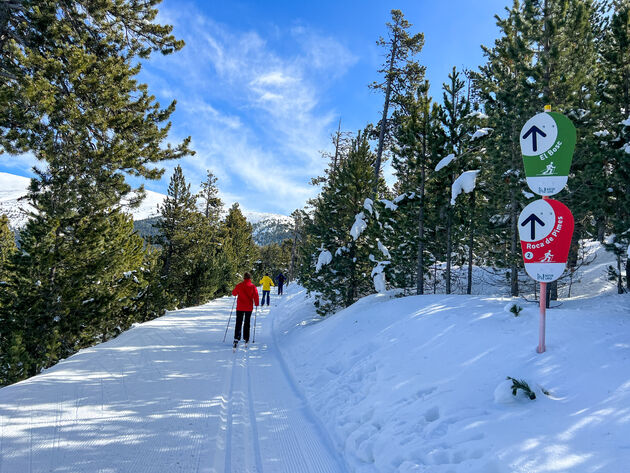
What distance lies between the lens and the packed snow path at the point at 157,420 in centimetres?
317

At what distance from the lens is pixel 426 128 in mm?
10359

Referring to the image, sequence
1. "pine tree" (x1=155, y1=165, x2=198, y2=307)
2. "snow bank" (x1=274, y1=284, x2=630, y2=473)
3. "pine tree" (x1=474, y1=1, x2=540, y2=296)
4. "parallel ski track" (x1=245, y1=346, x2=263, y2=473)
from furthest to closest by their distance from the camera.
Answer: "pine tree" (x1=155, y1=165, x2=198, y2=307) → "pine tree" (x1=474, y1=1, x2=540, y2=296) → "parallel ski track" (x1=245, y1=346, x2=263, y2=473) → "snow bank" (x1=274, y1=284, x2=630, y2=473)

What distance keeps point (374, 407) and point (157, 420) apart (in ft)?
9.26

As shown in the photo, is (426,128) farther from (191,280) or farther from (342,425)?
(191,280)

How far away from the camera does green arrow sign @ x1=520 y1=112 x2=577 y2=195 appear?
3.94 metres

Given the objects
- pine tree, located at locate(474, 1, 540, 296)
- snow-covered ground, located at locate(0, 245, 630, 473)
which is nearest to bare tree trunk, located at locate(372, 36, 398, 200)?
pine tree, located at locate(474, 1, 540, 296)

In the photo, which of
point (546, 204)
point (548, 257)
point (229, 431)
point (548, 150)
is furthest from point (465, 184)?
point (229, 431)

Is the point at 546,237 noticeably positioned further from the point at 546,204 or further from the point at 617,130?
the point at 617,130

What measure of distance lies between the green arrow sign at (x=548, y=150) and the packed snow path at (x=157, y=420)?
422 cm

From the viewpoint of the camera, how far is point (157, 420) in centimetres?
402

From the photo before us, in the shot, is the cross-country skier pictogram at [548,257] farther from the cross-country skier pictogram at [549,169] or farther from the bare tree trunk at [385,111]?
the bare tree trunk at [385,111]

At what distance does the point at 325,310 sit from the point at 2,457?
35.7 feet

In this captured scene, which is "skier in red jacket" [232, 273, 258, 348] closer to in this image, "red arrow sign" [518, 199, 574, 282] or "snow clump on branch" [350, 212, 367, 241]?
"snow clump on branch" [350, 212, 367, 241]

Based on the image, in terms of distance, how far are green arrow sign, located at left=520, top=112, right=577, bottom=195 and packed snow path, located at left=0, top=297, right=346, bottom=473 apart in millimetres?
4218
